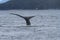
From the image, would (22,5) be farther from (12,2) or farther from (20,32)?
(20,32)

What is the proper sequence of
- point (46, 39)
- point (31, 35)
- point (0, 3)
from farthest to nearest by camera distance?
point (0, 3) → point (31, 35) → point (46, 39)

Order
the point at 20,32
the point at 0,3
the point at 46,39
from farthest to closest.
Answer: the point at 0,3, the point at 20,32, the point at 46,39

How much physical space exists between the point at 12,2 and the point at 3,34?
7673mm

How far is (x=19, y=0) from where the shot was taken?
12.1 metres

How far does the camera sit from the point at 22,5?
1203 cm

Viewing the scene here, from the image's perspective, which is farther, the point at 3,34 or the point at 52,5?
the point at 52,5

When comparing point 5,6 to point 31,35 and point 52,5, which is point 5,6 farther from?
point 31,35

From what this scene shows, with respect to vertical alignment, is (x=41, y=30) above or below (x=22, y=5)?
below

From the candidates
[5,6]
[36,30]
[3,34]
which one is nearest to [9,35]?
[3,34]

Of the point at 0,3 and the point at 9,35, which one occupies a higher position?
the point at 0,3

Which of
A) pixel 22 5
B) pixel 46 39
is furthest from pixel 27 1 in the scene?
pixel 46 39

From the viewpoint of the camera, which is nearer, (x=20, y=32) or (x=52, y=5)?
(x=20, y=32)

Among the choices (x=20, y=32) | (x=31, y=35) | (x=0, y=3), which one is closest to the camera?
(x=31, y=35)

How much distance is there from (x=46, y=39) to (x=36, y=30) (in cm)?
87
